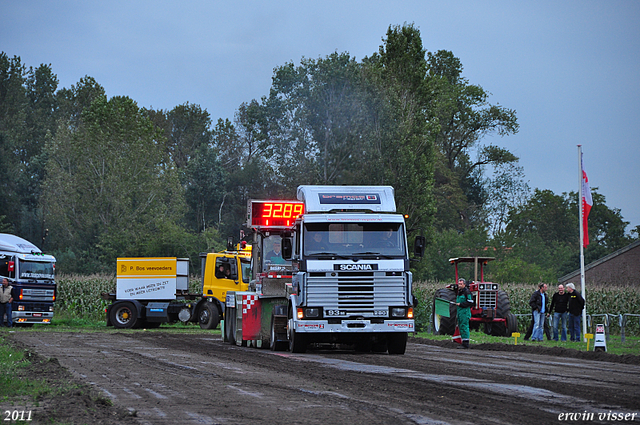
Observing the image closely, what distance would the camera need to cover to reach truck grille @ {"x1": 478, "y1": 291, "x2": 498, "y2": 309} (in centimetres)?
2946

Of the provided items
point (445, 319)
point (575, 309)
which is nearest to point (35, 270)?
point (445, 319)

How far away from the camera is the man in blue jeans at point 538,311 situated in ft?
82.2

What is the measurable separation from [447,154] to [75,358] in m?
59.3

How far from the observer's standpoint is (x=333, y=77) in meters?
55.1

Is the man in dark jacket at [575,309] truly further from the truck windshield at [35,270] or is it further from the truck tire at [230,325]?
the truck windshield at [35,270]

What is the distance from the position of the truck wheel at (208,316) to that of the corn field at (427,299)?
8879 mm

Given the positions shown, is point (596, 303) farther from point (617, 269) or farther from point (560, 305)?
point (617, 269)

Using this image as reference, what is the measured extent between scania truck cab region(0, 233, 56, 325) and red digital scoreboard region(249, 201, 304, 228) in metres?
18.3

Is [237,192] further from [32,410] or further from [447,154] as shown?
[32,410]

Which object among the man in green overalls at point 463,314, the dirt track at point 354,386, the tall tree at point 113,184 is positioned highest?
the tall tree at point 113,184

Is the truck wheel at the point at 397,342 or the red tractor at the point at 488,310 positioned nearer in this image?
the truck wheel at the point at 397,342

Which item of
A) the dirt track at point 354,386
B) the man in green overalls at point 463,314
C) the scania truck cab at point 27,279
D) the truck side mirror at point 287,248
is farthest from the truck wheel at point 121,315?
the man in green overalls at point 463,314

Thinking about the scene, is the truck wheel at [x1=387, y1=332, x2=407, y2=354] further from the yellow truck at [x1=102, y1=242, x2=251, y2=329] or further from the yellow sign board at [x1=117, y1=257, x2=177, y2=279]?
the yellow sign board at [x1=117, y1=257, x2=177, y2=279]

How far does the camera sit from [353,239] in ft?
60.2
